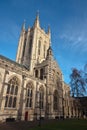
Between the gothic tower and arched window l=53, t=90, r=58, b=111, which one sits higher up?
the gothic tower

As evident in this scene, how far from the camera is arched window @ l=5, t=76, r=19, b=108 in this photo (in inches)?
979

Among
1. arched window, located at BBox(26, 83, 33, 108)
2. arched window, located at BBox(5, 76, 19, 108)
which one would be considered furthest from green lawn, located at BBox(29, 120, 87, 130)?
arched window, located at BBox(26, 83, 33, 108)

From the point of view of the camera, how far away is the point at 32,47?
48.7 meters

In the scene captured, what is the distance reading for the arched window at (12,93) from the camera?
24.9 m

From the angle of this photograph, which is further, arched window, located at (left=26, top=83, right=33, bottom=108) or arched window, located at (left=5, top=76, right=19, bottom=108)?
arched window, located at (left=26, top=83, right=33, bottom=108)

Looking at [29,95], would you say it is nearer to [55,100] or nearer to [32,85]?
[32,85]

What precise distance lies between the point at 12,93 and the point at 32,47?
86.8 ft

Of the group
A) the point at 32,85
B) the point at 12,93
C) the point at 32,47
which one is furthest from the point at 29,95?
the point at 32,47

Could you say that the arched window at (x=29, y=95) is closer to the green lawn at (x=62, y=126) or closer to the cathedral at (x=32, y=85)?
the cathedral at (x=32, y=85)

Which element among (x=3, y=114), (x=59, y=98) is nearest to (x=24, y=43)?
(x=59, y=98)

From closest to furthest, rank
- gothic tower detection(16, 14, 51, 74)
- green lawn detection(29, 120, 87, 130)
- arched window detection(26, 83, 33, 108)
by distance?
green lawn detection(29, 120, 87, 130), arched window detection(26, 83, 33, 108), gothic tower detection(16, 14, 51, 74)

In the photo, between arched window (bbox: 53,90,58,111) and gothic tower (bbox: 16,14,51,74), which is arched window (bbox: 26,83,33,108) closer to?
arched window (bbox: 53,90,58,111)

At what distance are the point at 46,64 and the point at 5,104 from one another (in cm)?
2022

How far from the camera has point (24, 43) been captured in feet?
181
